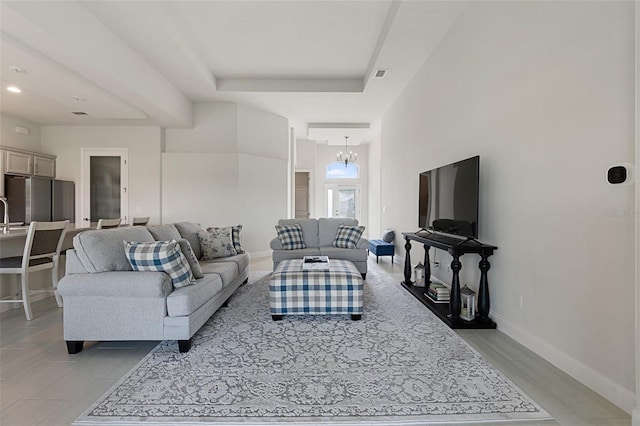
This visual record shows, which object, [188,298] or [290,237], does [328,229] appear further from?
[188,298]

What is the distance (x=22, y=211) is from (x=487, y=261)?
7.69 m

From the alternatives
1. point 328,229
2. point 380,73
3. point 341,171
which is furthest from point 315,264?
point 341,171

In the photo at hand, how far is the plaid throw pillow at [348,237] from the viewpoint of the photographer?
5.11 m

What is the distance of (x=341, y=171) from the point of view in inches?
431

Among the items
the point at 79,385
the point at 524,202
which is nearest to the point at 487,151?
the point at 524,202

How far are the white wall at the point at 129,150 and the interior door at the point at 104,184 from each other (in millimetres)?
106

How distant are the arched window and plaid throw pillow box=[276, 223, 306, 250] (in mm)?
5792

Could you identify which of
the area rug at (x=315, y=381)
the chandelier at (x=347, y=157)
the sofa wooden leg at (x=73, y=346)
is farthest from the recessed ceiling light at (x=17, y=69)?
the chandelier at (x=347, y=157)

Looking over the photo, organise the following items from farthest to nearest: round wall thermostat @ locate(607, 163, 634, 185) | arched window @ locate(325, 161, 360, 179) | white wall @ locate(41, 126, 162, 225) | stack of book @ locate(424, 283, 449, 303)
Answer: arched window @ locate(325, 161, 360, 179) < white wall @ locate(41, 126, 162, 225) < stack of book @ locate(424, 283, 449, 303) < round wall thermostat @ locate(607, 163, 634, 185)

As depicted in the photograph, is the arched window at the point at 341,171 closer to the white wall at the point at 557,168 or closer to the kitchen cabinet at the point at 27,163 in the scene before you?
the white wall at the point at 557,168

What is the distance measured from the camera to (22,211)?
570 cm

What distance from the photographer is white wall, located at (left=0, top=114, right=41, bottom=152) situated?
5.90 metres

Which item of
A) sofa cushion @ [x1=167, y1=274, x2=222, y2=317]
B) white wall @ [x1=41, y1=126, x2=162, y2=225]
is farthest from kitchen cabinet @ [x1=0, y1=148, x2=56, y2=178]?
sofa cushion @ [x1=167, y1=274, x2=222, y2=317]

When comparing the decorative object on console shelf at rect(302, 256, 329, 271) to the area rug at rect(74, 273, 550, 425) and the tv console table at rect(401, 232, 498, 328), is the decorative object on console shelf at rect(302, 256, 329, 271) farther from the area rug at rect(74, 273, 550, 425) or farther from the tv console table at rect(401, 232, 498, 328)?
the tv console table at rect(401, 232, 498, 328)
